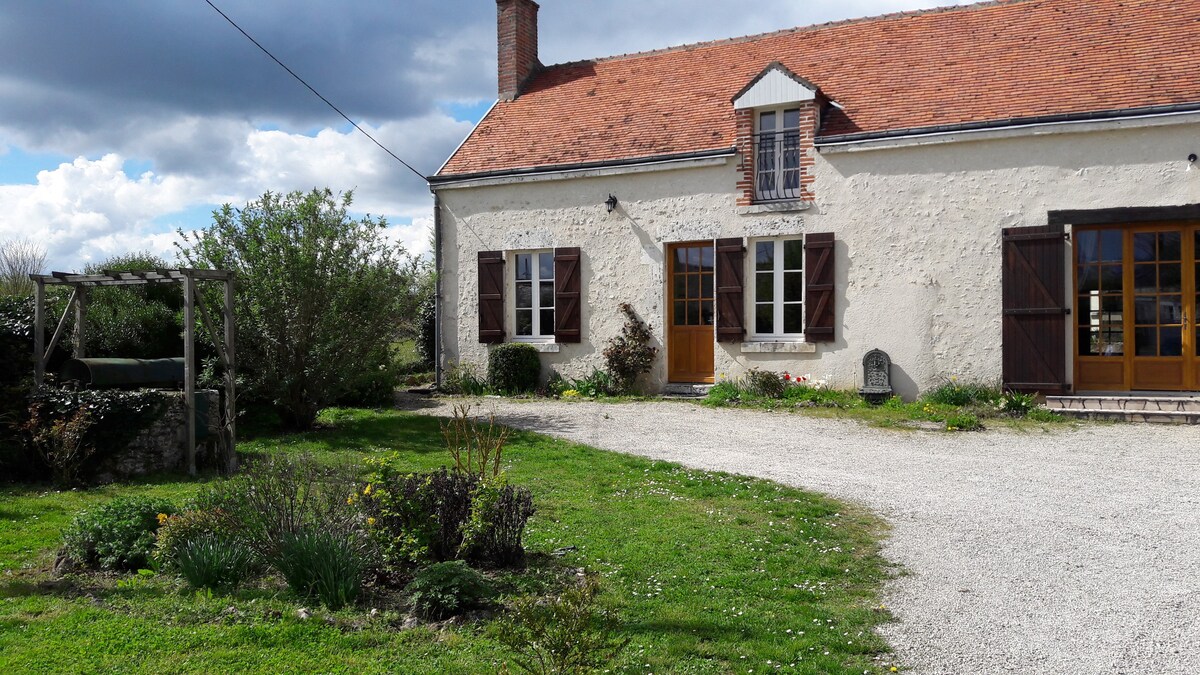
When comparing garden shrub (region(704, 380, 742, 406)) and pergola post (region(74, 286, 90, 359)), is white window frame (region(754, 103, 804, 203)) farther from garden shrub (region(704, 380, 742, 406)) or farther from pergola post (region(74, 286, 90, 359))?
pergola post (region(74, 286, 90, 359))

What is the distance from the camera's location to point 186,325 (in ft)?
26.5

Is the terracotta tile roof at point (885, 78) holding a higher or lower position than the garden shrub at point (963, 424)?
higher

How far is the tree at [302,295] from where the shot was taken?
1012 cm

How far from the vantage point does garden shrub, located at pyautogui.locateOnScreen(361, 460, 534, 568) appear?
187 inches

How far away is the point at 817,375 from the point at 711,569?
843 cm

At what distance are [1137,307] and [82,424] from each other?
11.7m

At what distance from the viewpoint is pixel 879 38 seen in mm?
14414

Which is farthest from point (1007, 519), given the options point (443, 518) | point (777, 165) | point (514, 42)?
point (514, 42)

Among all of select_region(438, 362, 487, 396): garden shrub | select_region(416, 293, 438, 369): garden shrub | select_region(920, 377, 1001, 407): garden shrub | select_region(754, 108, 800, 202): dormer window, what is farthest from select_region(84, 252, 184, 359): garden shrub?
select_region(920, 377, 1001, 407): garden shrub

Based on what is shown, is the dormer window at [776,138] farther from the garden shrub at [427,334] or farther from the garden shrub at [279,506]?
the garden shrub at [279,506]

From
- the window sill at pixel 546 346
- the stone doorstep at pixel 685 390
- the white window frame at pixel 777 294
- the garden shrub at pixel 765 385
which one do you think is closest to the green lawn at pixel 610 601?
the garden shrub at pixel 765 385

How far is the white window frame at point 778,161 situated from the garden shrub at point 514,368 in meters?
4.33

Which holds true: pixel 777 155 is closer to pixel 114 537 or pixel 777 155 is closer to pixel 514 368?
pixel 514 368

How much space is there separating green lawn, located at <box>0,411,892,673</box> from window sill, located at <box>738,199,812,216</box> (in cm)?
703
